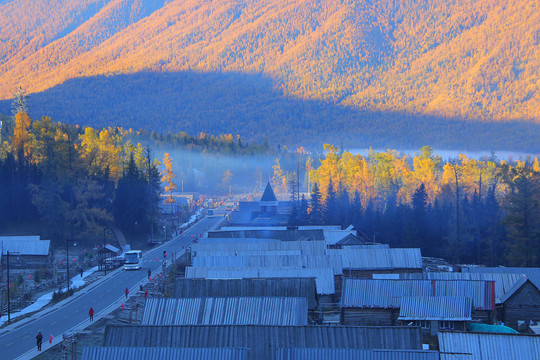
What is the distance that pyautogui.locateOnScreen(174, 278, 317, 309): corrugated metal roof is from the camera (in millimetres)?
42781

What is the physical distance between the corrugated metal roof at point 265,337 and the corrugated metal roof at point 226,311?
4089 mm

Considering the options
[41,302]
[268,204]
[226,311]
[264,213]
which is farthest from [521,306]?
[268,204]

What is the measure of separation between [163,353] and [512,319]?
23.5 meters

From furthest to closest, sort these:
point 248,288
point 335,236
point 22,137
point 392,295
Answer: point 22,137 < point 335,236 < point 248,288 < point 392,295

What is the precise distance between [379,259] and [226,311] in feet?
78.4

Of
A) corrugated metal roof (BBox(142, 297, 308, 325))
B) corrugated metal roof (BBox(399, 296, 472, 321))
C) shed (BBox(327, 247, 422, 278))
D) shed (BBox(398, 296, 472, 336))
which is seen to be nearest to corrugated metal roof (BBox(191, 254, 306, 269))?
shed (BBox(327, 247, 422, 278))

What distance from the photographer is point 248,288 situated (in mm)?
43156

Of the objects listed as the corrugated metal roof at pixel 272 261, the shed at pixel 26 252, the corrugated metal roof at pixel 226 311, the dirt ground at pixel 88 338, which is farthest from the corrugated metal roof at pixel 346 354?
the shed at pixel 26 252

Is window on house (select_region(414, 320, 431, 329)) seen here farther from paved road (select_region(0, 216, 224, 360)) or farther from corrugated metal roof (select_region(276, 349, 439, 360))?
paved road (select_region(0, 216, 224, 360))

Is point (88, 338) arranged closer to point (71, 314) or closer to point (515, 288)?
point (71, 314)

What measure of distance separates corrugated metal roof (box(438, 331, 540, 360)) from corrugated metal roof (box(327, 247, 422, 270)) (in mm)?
27012

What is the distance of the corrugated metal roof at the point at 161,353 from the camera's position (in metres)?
28.4

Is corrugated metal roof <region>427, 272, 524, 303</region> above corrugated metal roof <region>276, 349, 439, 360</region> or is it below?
above

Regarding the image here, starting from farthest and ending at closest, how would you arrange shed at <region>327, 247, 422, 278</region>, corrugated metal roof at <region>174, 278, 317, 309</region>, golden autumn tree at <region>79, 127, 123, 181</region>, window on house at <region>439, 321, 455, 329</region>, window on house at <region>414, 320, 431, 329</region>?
golden autumn tree at <region>79, 127, 123, 181</region> → shed at <region>327, 247, 422, 278</region> → corrugated metal roof at <region>174, 278, 317, 309</region> → window on house at <region>414, 320, 431, 329</region> → window on house at <region>439, 321, 455, 329</region>
